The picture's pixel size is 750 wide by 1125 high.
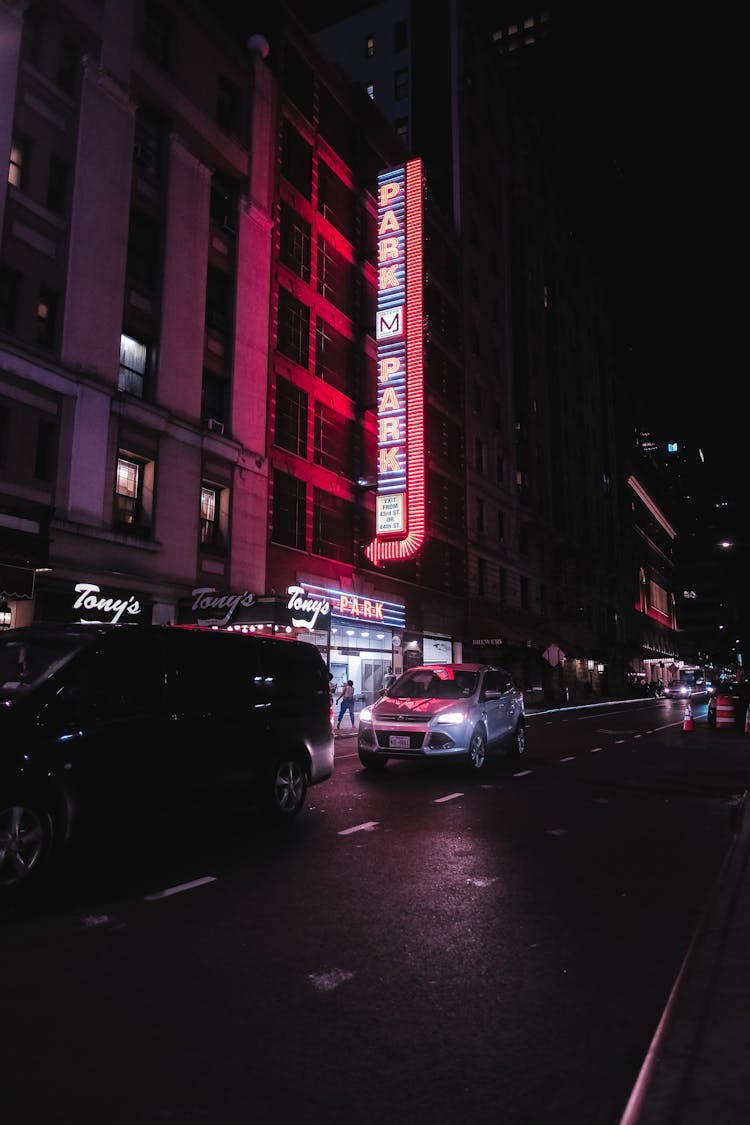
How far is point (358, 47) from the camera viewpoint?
51250mm

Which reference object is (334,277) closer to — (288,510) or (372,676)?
(288,510)

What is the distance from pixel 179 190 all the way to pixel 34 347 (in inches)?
333

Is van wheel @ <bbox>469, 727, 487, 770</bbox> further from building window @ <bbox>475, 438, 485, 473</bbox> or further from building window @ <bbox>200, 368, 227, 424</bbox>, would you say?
building window @ <bbox>475, 438, 485, 473</bbox>

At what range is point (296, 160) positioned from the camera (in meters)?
30.2

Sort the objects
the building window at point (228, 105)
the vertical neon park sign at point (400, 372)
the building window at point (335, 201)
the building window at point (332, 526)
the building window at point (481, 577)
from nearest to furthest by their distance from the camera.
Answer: the building window at point (228, 105), the building window at point (332, 526), the vertical neon park sign at point (400, 372), the building window at point (335, 201), the building window at point (481, 577)

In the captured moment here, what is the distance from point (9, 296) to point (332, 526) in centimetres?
1507

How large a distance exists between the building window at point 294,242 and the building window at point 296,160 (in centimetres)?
134

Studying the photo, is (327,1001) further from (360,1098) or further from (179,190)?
(179,190)

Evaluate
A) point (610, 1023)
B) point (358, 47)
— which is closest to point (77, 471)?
point (610, 1023)

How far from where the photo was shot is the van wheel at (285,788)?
27.4 ft

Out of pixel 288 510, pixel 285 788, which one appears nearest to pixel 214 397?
pixel 288 510

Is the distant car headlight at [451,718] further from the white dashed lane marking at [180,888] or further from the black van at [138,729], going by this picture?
the white dashed lane marking at [180,888]

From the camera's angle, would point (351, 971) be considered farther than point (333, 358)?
No

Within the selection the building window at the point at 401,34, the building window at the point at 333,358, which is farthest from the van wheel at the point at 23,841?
the building window at the point at 401,34
